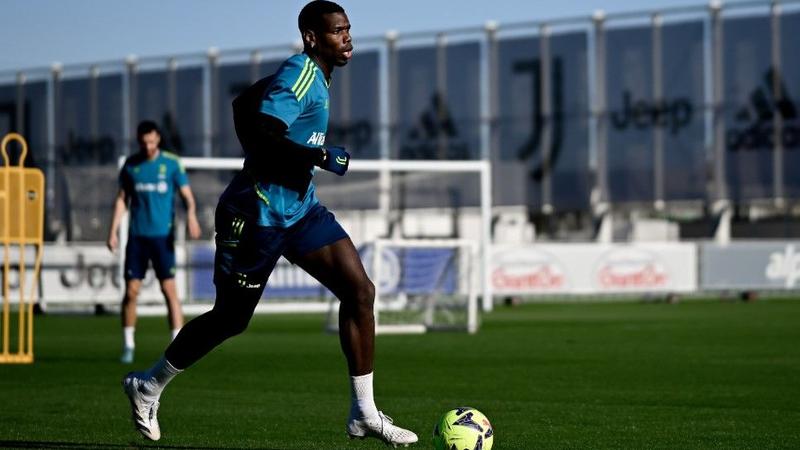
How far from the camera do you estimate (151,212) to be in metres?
13.2

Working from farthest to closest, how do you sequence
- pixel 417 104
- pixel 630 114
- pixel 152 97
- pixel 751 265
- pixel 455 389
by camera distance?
pixel 152 97, pixel 417 104, pixel 630 114, pixel 751 265, pixel 455 389

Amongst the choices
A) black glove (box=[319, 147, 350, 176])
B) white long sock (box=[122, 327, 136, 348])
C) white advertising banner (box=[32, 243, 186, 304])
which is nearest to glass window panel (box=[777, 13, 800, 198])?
white advertising banner (box=[32, 243, 186, 304])

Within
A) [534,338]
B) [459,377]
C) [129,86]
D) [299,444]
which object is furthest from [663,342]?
[129,86]

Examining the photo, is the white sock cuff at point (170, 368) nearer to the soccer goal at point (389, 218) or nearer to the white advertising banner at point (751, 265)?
the soccer goal at point (389, 218)

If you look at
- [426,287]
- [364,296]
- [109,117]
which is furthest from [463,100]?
[364,296]

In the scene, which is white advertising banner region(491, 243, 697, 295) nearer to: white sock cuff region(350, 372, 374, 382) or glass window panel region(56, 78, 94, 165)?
white sock cuff region(350, 372, 374, 382)

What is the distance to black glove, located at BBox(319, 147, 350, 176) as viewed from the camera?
21.9ft

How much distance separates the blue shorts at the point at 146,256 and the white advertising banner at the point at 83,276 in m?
12.9

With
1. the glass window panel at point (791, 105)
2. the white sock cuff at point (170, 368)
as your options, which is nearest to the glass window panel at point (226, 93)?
the glass window panel at point (791, 105)

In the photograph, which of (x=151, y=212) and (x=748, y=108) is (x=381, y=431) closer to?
(x=151, y=212)

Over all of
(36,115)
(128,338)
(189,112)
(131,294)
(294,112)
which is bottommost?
(128,338)

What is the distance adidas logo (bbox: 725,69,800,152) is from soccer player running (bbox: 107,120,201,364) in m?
30.5

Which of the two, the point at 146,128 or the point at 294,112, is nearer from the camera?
the point at 294,112

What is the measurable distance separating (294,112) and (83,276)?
2031cm
